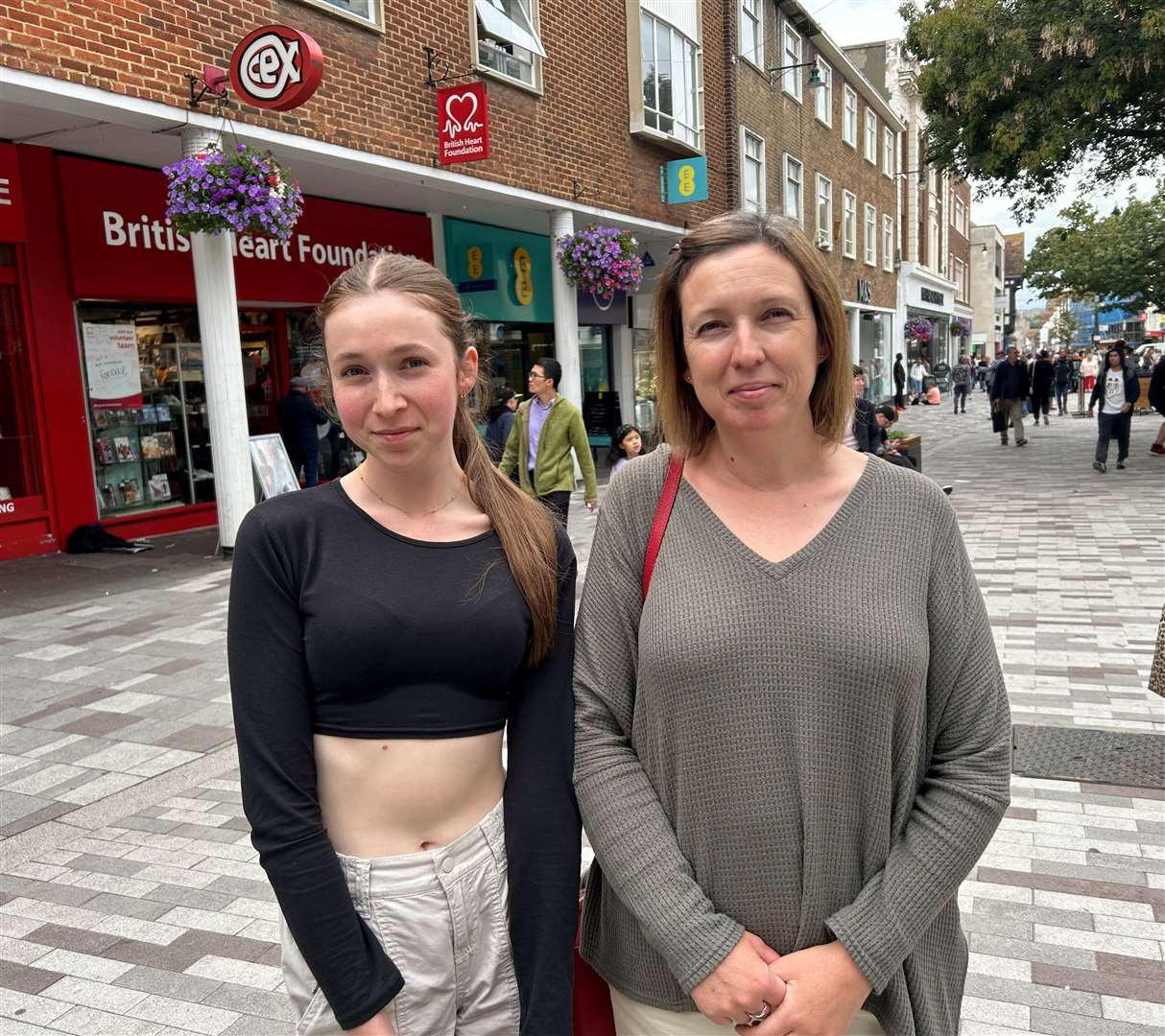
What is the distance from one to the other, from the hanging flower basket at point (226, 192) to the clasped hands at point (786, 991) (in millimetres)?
7880

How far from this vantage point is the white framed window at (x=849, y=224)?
28538mm

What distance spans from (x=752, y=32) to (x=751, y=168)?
2964mm

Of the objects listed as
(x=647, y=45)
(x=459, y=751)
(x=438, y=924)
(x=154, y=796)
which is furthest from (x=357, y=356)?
(x=647, y=45)

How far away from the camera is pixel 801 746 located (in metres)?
1.48

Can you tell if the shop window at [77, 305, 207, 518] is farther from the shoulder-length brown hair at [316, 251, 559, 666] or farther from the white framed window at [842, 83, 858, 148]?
the white framed window at [842, 83, 858, 148]

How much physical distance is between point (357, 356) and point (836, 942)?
1191 mm

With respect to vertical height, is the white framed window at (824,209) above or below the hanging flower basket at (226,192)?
above

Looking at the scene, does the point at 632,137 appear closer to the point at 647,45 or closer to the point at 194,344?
the point at 647,45

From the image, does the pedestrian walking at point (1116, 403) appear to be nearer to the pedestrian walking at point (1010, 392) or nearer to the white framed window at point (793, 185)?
the pedestrian walking at point (1010, 392)

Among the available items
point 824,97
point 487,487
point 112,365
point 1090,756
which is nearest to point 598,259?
point 112,365

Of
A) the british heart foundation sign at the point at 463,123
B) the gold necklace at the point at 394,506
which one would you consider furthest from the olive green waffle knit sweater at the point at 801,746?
the british heart foundation sign at the point at 463,123

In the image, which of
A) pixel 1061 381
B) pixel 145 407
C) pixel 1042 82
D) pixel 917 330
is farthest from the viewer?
pixel 917 330

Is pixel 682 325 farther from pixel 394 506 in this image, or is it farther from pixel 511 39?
pixel 511 39

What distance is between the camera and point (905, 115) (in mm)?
38344
